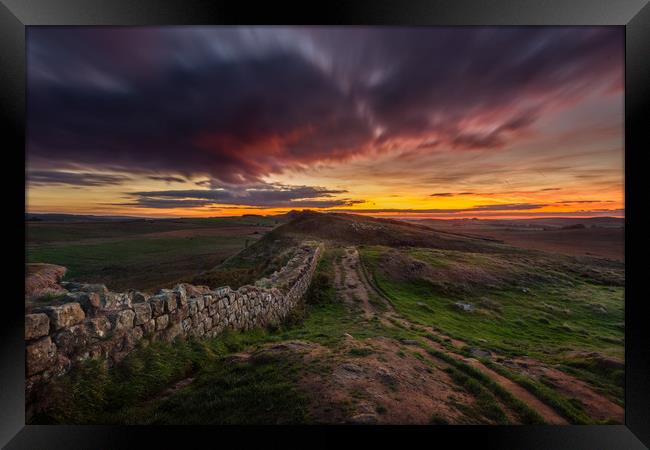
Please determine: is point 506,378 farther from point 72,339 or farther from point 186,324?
point 72,339

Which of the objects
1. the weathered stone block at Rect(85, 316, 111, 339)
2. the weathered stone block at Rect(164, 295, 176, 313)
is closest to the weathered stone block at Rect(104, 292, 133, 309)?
the weathered stone block at Rect(85, 316, 111, 339)

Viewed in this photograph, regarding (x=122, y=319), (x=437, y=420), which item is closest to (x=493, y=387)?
(x=437, y=420)

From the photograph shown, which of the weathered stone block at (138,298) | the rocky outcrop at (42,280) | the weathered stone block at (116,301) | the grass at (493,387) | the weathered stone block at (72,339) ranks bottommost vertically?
the grass at (493,387)

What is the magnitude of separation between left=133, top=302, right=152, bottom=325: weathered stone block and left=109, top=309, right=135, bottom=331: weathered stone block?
0.24ft

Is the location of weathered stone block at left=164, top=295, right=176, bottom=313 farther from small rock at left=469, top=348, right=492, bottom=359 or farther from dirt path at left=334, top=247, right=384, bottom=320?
small rock at left=469, top=348, right=492, bottom=359

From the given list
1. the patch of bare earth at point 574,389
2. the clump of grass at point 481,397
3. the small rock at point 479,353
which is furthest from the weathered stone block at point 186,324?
the patch of bare earth at point 574,389

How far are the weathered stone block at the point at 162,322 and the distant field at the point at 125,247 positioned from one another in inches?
97.9

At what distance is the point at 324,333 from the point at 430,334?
11.5ft

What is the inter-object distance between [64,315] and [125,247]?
8.98 m

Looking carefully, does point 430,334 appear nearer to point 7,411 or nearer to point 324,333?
point 324,333

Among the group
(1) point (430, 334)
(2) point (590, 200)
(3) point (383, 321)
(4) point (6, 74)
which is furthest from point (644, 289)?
(4) point (6, 74)

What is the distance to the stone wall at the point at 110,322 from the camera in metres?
2.75

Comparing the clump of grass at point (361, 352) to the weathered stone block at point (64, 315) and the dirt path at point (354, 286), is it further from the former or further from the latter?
the weathered stone block at point (64, 315)

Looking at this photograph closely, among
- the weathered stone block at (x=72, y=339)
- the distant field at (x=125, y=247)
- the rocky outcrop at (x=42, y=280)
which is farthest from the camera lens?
the distant field at (x=125, y=247)
